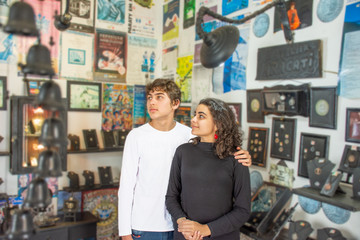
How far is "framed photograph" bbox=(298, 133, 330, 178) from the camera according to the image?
7.53ft

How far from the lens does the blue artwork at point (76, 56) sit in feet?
12.1

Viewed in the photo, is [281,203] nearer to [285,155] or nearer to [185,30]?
[285,155]

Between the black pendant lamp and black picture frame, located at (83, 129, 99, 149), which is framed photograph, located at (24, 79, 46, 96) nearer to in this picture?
black picture frame, located at (83, 129, 99, 149)

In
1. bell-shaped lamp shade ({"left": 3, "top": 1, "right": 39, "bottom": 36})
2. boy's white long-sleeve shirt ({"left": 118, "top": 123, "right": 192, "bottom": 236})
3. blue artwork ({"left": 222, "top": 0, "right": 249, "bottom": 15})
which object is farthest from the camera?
blue artwork ({"left": 222, "top": 0, "right": 249, "bottom": 15})

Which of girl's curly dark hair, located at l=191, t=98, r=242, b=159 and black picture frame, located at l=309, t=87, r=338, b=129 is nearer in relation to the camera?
girl's curly dark hair, located at l=191, t=98, r=242, b=159

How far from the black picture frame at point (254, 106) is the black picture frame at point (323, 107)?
0.49 metres

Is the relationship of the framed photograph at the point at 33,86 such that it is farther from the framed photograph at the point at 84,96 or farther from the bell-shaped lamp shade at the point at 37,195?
the bell-shaped lamp shade at the point at 37,195

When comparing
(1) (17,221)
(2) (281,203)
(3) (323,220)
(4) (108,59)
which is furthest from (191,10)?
(1) (17,221)

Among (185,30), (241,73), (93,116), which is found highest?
(185,30)

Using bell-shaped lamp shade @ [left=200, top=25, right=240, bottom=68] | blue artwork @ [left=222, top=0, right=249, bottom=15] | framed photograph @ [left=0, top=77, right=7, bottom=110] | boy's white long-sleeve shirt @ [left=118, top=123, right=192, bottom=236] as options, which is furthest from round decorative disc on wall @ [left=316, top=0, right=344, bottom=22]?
framed photograph @ [left=0, top=77, right=7, bottom=110]

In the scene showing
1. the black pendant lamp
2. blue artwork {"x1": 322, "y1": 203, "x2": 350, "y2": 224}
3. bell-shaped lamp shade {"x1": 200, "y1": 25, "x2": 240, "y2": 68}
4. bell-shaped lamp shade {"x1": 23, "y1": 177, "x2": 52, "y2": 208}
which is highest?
bell-shaped lamp shade {"x1": 200, "y1": 25, "x2": 240, "y2": 68}

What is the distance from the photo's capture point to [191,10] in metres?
3.72

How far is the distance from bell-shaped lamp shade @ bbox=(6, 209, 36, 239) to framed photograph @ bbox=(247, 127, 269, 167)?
2228mm

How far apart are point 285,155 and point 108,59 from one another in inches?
95.0
